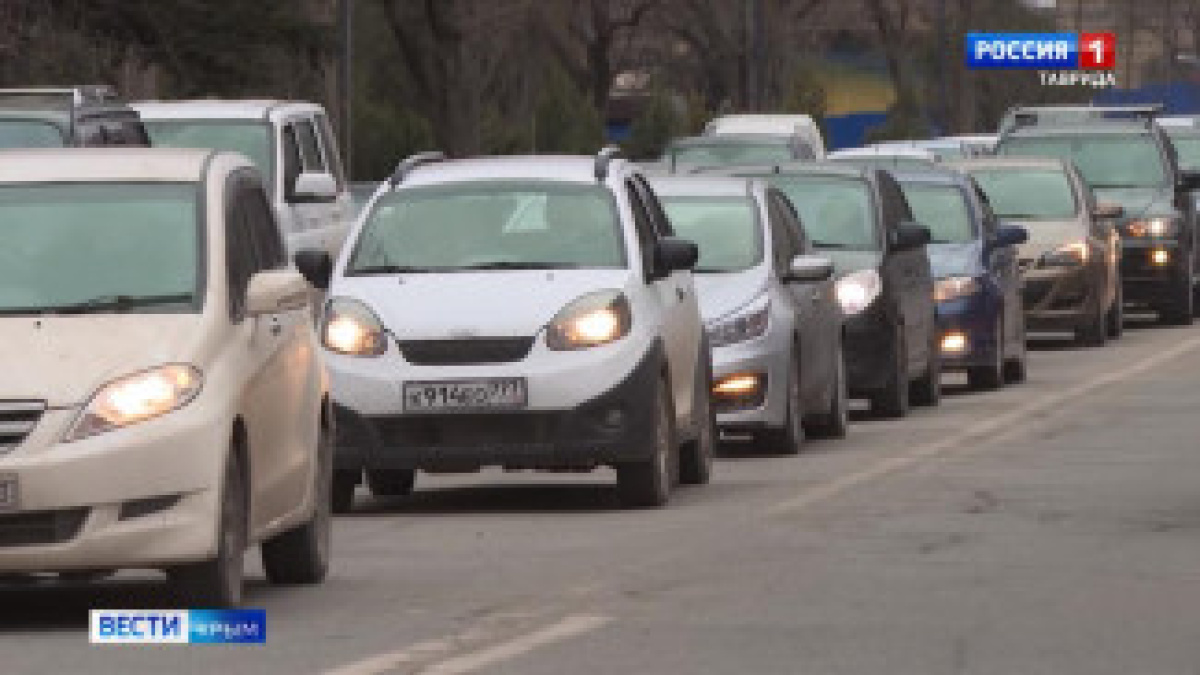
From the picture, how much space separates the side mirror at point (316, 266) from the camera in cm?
2086

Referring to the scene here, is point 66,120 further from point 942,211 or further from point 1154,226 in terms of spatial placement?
point 1154,226

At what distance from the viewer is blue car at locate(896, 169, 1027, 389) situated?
32.4 meters

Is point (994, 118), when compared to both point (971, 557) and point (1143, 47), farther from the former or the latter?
point (971, 557)

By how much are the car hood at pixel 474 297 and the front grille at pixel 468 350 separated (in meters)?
0.03

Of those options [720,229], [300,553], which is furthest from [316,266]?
[300,553]

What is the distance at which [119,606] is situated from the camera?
14617 millimetres

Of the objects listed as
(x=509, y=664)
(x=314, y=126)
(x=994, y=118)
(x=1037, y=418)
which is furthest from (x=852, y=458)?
(x=994, y=118)

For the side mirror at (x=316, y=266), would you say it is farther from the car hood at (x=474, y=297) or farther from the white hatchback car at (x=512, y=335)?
the car hood at (x=474, y=297)

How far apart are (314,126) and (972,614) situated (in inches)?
626

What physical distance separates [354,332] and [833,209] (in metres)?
9.67

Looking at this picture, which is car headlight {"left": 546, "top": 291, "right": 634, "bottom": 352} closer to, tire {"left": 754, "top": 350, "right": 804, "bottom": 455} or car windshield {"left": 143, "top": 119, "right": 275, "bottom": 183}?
tire {"left": 754, "top": 350, "right": 804, "bottom": 455}

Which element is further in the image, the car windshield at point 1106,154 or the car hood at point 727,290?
the car windshield at point 1106,154

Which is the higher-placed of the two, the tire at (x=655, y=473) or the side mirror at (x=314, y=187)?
the side mirror at (x=314, y=187)

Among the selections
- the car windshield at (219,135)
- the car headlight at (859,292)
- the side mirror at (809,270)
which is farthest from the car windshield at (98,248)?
the car headlight at (859,292)
